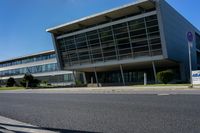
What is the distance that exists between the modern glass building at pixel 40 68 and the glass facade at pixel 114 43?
21043 mm

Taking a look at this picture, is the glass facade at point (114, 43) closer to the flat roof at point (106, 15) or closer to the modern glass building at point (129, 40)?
the modern glass building at point (129, 40)

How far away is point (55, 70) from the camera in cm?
8288

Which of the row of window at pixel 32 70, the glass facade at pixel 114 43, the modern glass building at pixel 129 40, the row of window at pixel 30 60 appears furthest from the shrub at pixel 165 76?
the row of window at pixel 30 60

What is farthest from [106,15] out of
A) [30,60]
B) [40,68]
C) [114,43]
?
[30,60]

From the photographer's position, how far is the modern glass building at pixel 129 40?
1713 inches

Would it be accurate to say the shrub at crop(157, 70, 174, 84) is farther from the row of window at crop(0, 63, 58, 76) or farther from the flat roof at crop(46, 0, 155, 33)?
the row of window at crop(0, 63, 58, 76)

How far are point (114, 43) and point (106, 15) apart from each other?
16.8 ft

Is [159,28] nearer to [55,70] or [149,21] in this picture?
[149,21]

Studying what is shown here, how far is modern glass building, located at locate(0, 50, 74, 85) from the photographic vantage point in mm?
80675

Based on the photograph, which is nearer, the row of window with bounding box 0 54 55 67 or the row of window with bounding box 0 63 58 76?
the row of window with bounding box 0 63 58 76

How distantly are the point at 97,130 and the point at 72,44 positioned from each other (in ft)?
161

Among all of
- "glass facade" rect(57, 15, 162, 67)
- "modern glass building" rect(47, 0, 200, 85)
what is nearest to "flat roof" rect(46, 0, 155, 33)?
"modern glass building" rect(47, 0, 200, 85)

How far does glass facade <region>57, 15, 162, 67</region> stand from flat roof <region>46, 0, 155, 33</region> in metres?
1.56

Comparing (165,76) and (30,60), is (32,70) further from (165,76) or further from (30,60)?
(165,76)
